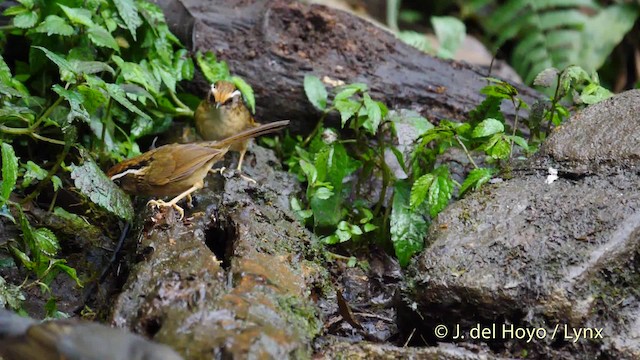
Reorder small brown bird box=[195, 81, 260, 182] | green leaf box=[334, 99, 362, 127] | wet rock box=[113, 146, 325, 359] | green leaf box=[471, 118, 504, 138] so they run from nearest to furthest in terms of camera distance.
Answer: wet rock box=[113, 146, 325, 359] → green leaf box=[471, 118, 504, 138] → green leaf box=[334, 99, 362, 127] → small brown bird box=[195, 81, 260, 182]

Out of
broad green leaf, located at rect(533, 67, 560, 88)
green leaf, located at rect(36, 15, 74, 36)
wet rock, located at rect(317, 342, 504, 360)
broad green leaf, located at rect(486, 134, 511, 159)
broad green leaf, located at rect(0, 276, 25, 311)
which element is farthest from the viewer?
broad green leaf, located at rect(533, 67, 560, 88)

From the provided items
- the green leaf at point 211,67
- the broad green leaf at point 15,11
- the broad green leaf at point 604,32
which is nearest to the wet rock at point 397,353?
the green leaf at point 211,67

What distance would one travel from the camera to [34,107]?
16.6 ft

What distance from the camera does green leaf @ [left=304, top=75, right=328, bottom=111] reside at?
5.74 meters

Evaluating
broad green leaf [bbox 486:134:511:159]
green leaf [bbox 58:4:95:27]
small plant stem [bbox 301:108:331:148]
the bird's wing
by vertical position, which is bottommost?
small plant stem [bbox 301:108:331:148]

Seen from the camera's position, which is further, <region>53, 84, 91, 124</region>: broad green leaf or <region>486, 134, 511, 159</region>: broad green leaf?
<region>486, 134, 511, 159</region>: broad green leaf

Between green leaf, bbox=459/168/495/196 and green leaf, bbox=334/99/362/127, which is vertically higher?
green leaf, bbox=459/168/495/196

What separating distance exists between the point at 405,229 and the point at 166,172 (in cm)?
148

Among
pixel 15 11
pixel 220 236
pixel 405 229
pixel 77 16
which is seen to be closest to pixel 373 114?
pixel 405 229

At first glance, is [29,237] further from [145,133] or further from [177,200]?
[145,133]

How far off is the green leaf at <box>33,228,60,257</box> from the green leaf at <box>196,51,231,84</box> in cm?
204

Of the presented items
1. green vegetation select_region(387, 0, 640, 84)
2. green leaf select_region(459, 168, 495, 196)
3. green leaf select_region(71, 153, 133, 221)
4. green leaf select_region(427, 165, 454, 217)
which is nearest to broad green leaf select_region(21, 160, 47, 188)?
green leaf select_region(71, 153, 133, 221)

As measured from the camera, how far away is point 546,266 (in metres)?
3.64

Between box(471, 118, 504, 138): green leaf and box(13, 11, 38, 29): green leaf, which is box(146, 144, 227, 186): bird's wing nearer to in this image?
box(13, 11, 38, 29): green leaf
